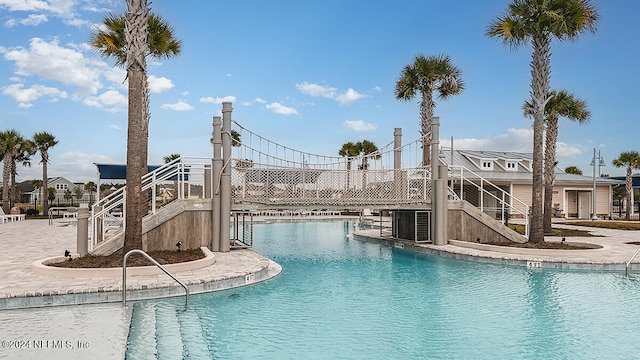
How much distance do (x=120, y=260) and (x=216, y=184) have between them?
3934 millimetres

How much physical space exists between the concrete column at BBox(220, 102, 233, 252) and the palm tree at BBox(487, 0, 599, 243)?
993 centimetres

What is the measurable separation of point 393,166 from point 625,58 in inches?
576

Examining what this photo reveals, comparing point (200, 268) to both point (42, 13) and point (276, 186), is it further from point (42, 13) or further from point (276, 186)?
point (42, 13)

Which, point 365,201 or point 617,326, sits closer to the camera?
point 617,326

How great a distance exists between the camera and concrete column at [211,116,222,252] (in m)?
13.9

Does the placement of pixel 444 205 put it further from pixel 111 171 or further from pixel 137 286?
pixel 111 171

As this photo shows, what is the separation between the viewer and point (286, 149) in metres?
16.2

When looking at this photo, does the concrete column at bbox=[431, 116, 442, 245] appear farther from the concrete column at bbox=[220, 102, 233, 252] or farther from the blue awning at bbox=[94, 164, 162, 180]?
the blue awning at bbox=[94, 164, 162, 180]

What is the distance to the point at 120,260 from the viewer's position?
10766 mm

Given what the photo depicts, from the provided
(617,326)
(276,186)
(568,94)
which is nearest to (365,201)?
(276,186)

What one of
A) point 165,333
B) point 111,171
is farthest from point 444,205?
point 111,171

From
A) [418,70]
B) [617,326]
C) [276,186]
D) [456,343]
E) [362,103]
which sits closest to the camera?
Result: [456,343]

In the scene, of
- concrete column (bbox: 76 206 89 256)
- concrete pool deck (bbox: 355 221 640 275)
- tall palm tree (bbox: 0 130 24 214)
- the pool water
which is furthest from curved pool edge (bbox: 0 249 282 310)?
tall palm tree (bbox: 0 130 24 214)

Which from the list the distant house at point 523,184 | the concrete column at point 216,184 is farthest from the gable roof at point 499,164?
the concrete column at point 216,184
